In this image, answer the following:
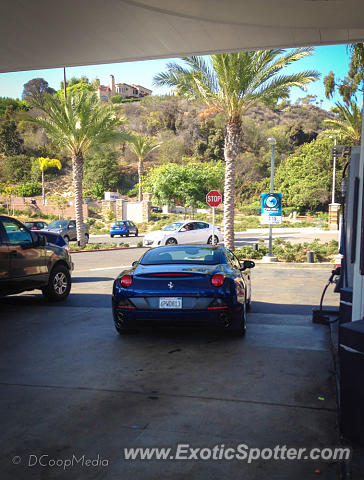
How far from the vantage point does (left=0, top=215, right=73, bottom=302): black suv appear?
9.02m

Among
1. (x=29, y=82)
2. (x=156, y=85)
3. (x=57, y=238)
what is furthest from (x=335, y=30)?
(x=29, y=82)

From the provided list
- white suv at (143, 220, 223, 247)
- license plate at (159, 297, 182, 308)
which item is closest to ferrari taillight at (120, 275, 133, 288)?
license plate at (159, 297, 182, 308)

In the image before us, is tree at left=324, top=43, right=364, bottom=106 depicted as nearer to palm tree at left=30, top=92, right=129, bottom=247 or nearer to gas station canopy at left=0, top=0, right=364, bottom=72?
gas station canopy at left=0, top=0, right=364, bottom=72

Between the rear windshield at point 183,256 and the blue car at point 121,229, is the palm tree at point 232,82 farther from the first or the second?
the blue car at point 121,229

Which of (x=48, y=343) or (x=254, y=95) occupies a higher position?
(x=254, y=95)

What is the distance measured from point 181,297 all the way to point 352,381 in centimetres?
312

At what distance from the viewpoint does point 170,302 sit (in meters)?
6.41

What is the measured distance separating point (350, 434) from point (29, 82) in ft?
478

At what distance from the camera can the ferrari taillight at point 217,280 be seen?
6500 mm

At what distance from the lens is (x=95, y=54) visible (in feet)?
32.9

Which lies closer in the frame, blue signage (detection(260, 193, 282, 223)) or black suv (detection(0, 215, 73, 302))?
black suv (detection(0, 215, 73, 302))

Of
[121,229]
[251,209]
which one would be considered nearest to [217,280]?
[121,229]

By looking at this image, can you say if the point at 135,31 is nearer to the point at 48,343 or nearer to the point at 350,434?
the point at 48,343

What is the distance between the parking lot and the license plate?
59 cm
